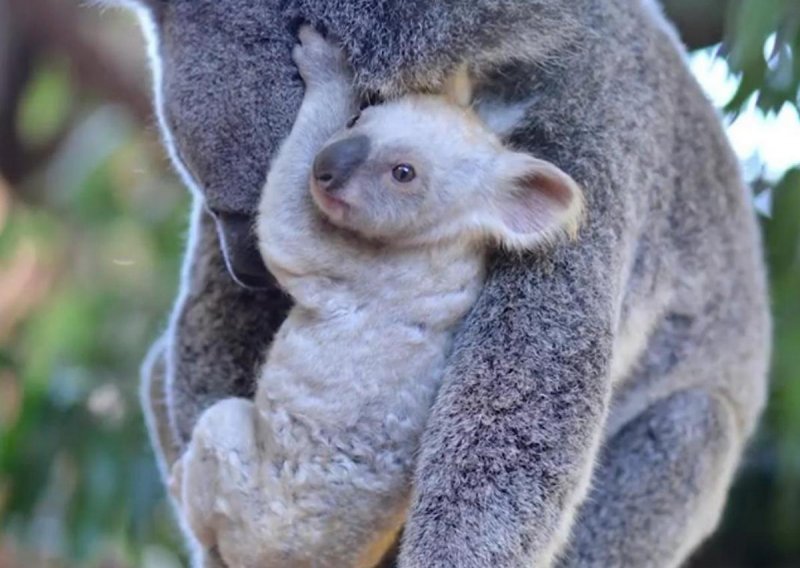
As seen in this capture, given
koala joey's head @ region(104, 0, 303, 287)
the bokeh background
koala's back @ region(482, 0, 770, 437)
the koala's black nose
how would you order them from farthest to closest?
the bokeh background, koala's back @ region(482, 0, 770, 437), koala joey's head @ region(104, 0, 303, 287), the koala's black nose

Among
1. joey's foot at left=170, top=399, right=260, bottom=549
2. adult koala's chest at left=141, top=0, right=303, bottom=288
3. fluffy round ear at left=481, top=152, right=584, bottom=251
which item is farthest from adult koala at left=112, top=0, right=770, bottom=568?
joey's foot at left=170, top=399, right=260, bottom=549

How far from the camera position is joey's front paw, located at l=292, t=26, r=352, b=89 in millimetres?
2179

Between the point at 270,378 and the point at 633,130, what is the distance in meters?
0.87

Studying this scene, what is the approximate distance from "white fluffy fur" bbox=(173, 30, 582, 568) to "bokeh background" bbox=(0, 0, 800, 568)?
684 mm

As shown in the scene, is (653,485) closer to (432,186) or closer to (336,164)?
(432,186)

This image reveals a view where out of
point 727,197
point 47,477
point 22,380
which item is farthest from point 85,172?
point 727,197

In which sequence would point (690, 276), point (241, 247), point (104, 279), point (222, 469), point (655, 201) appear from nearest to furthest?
point (222, 469)
point (241, 247)
point (655, 201)
point (690, 276)
point (104, 279)

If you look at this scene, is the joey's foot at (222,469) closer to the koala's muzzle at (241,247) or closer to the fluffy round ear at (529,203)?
the koala's muzzle at (241,247)

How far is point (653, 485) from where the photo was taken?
2719 mm

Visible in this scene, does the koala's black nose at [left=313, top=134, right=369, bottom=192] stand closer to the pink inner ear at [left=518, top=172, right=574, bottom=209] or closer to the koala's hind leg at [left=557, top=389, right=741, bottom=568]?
the pink inner ear at [left=518, top=172, right=574, bottom=209]

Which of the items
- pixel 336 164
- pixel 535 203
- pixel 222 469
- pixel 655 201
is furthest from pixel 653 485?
pixel 336 164

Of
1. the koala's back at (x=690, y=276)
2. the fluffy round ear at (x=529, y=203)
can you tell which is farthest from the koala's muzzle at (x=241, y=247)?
the koala's back at (x=690, y=276)

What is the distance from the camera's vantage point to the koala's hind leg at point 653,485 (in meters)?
2.70

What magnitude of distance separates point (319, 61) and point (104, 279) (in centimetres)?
265
